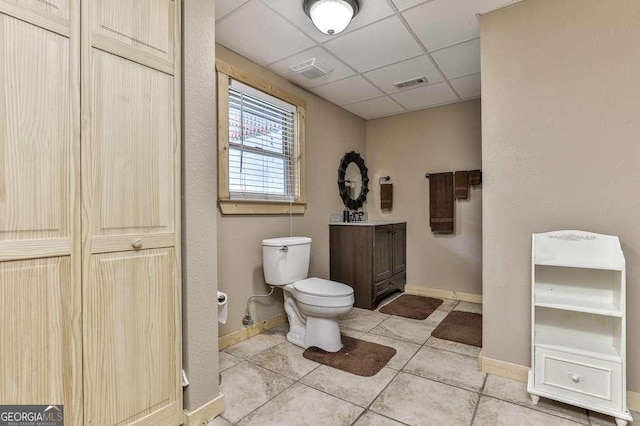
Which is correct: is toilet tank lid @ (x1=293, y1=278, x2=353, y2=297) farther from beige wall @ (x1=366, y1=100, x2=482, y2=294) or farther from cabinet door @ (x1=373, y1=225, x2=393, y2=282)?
beige wall @ (x1=366, y1=100, x2=482, y2=294)

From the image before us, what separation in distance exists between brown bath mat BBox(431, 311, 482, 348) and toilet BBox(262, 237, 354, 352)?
3.10 feet

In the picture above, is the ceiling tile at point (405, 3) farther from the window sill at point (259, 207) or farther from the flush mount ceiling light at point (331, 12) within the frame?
the window sill at point (259, 207)

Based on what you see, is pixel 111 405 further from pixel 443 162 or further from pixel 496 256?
pixel 443 162

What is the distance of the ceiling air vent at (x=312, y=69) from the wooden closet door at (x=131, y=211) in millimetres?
1368

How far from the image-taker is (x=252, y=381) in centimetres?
194

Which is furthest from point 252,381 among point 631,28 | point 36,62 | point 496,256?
point 631,28

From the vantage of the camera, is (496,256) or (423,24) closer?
(496,256)

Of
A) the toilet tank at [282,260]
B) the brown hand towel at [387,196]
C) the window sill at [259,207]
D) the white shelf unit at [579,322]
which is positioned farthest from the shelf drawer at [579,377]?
→ the brown hand towel at [387,196]

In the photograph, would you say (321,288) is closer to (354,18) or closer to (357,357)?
(357,357)

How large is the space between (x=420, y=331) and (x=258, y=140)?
→ 2187 millimetres

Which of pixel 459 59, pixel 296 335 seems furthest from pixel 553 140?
pixel 296 335

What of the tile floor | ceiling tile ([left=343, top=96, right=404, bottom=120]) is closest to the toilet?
the tile floor

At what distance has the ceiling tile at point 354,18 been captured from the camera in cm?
193

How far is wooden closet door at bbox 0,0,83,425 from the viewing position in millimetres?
1047
